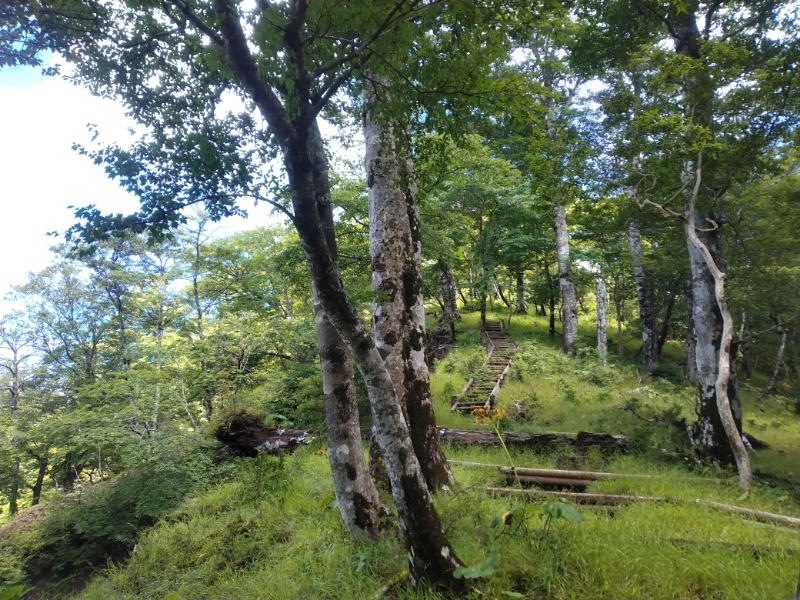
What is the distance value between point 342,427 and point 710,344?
6.91 m

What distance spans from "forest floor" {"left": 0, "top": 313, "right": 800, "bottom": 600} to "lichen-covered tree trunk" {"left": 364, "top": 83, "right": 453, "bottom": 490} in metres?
0.76

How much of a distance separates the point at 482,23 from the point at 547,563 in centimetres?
438

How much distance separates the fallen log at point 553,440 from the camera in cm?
759

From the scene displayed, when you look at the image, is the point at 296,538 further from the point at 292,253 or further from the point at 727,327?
the point at 292,253

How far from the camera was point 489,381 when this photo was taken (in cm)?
1247

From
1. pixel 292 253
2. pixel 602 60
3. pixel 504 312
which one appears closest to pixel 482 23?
pixel 602 60

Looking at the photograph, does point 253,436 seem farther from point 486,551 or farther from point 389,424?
point 389,424

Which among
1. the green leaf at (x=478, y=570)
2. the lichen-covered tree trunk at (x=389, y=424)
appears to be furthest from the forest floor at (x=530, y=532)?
the lichen-covered tree trunk at (x=389, y=424)

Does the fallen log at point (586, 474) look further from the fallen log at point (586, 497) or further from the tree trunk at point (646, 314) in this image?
the tree trunk at point (646, 314)

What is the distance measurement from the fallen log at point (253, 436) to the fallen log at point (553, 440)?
375cm

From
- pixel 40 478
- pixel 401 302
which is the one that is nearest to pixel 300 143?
pixel 401 302

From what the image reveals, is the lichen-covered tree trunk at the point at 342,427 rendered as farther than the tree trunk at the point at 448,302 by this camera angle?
No

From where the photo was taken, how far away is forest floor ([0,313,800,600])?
3.07m

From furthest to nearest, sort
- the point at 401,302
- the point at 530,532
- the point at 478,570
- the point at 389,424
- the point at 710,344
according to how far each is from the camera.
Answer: the point at 710,344
the point at 401,302
the point at 530,532
the point at 389,424
the point at 478,570
